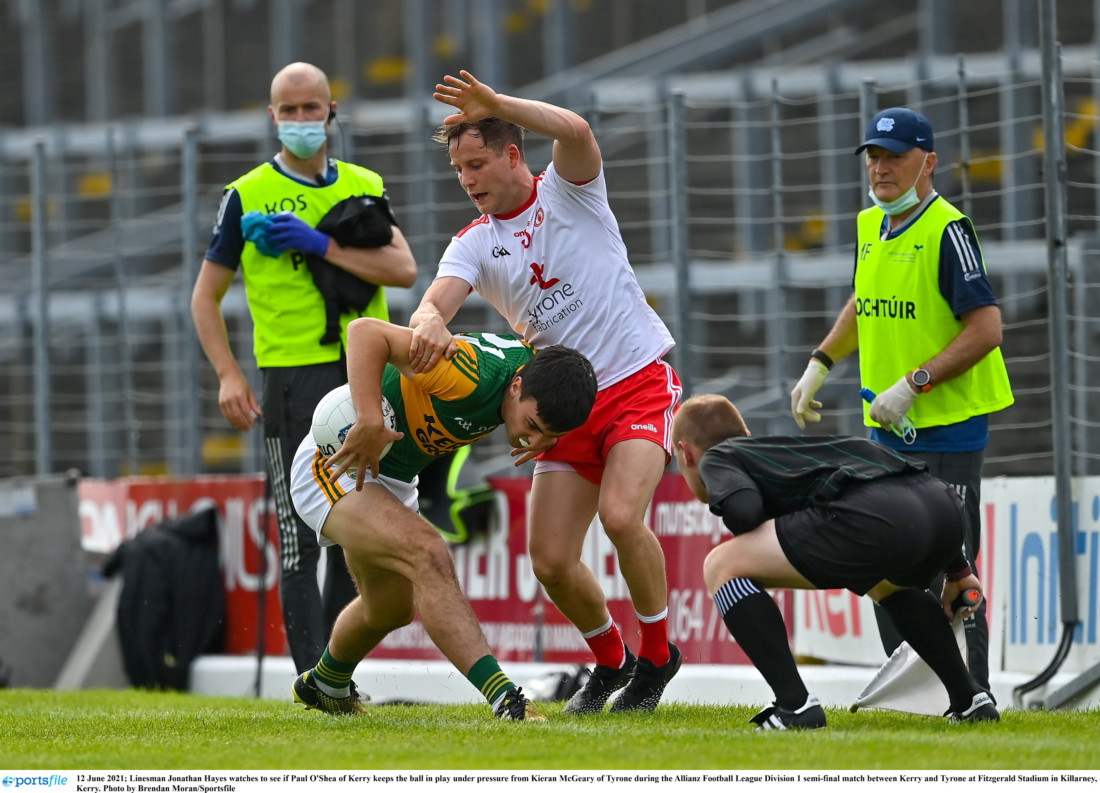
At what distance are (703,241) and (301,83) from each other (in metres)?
6.97

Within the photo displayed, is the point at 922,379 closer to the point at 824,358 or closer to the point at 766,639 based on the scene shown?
the point at 824,358

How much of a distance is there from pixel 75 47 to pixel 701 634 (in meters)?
Result: 14.9

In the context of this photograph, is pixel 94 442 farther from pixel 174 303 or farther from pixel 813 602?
pixel 813 602

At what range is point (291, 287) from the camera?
23.9 ft

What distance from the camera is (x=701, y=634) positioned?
848cm

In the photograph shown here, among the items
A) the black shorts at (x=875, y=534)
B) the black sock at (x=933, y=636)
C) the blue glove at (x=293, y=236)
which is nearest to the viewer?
the black shorts at (x=875, y=534)

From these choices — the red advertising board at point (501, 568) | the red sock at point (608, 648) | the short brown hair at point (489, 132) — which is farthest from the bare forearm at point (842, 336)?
the red advertising board at point (501, 568)

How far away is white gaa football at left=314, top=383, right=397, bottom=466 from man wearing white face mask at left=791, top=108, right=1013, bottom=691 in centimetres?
176

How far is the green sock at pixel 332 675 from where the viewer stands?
19.9ft

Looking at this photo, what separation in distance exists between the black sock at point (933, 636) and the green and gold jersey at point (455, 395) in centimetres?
134

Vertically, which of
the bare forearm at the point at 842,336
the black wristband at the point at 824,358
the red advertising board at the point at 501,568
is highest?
the bare forearm at the point at 842,336

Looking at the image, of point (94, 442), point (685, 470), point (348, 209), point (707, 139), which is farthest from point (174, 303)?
point (685, 470)

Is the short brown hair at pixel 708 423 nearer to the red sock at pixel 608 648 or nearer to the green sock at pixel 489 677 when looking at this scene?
the green sock at pixel 489 677

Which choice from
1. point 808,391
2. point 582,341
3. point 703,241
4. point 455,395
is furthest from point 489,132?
point 703,241
